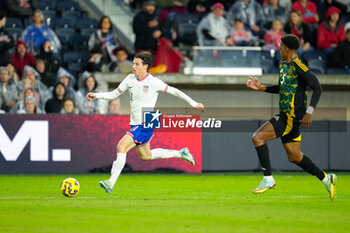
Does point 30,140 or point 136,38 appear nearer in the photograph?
point 30,140

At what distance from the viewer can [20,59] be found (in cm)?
1911

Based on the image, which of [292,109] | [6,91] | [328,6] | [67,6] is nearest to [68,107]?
[6,91]

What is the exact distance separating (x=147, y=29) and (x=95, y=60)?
165cm

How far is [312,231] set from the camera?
7.77m

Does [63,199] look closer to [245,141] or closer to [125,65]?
[245,141]

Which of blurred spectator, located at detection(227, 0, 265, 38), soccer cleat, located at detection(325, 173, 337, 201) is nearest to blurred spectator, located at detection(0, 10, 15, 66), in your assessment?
blurred spectator, located at detection(227, 0, 265, 38)

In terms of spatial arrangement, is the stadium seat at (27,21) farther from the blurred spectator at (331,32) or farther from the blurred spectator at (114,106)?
the blurred spectator at (331,32)

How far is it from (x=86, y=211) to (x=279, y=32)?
40.2 ft

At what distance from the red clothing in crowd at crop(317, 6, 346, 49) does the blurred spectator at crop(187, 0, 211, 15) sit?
3.10m

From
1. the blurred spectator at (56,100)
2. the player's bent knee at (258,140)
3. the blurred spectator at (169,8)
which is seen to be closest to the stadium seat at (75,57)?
the blurred spectator at (56,100)

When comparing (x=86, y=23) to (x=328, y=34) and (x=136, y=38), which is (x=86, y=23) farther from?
(x=328, y=34)

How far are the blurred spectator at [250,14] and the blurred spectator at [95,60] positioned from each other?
3569 mm

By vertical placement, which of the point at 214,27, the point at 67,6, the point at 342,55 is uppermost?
the point at 67,6

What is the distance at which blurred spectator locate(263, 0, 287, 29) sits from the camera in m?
21.5
